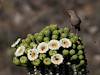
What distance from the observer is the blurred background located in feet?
19.9

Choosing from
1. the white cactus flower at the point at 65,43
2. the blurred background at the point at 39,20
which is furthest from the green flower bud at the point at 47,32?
the blurred background at the point at 39,20

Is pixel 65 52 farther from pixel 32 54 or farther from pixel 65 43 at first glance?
pixel 32 54

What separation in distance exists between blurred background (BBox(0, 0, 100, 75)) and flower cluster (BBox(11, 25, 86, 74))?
2.27 m

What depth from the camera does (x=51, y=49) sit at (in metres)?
3.49

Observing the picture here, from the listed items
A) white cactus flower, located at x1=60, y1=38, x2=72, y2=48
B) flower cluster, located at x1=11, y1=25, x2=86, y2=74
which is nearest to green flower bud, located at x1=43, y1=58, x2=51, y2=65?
flower cluster, located at x1=11, y1=25, x2=86, y2=74

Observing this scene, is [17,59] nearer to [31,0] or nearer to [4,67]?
[4,67]

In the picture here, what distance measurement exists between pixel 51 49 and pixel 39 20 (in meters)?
3.19

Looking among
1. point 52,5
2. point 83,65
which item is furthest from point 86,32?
point 83,65

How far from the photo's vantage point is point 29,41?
3613mm

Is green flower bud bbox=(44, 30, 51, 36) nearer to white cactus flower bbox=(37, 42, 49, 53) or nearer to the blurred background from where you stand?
white cactus flower bbox=(37, 42, 49, 53)

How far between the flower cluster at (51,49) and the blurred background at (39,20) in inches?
89.5

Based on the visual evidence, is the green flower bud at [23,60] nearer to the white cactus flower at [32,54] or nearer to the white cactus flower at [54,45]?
the white cactus flower at [32,54]

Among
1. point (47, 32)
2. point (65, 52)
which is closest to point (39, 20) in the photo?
point (47, 32)

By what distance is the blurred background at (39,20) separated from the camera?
19.9 feet
